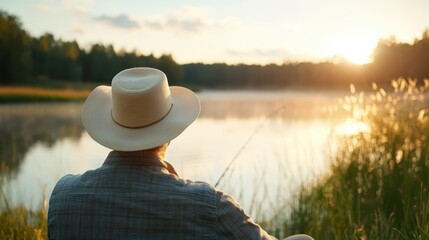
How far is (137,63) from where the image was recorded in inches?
2349

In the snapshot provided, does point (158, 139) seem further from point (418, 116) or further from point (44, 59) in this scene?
point (44, 59)

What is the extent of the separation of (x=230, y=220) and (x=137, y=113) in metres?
0.45

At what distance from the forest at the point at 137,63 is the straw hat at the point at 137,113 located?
1037 centimetres

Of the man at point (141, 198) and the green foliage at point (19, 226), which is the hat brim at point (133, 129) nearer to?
the man at point (141, 198)

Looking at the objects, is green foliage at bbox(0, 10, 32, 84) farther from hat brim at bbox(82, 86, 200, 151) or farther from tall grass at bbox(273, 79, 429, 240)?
hat brim at bbox(82, 86, 200, 151)

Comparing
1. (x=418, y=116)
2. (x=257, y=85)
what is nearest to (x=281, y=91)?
(x=257, y=85)

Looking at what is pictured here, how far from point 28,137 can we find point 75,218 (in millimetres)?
13511

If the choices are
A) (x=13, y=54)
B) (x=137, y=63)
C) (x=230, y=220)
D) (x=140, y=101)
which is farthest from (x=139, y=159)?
(x=137, y=63)

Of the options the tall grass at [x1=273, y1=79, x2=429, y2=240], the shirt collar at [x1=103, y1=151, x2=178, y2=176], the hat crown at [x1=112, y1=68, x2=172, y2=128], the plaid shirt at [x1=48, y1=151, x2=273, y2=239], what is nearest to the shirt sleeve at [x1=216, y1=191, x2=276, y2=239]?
the plaid shirt at [x1=48, y1=151, x2=273, y2=239]

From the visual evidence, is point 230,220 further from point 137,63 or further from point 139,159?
point 137,63

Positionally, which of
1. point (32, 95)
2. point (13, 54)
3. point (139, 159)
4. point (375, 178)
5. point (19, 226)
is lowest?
point (32, 95)

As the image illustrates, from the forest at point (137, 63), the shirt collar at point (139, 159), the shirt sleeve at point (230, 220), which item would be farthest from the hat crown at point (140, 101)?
the forest at point (137, 63)

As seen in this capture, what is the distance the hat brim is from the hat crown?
0.02 meters

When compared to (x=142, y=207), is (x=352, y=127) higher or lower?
lower
